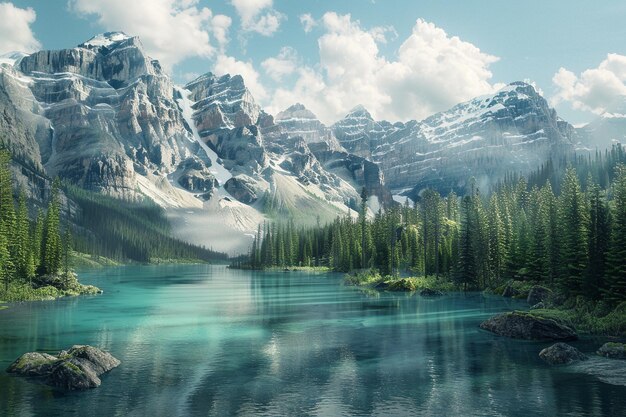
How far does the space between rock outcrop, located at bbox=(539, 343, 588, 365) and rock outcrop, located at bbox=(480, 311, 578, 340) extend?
8.12 m

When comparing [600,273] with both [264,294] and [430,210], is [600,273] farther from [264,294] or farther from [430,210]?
[430,210]

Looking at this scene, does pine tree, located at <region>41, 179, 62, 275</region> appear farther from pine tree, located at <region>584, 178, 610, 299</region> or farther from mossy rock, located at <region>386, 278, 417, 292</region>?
pine tree, located at <region>584, 178, 610, 299</region>

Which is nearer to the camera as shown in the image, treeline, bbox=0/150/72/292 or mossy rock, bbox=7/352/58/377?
mossy rock, bbox=7/352/58/377

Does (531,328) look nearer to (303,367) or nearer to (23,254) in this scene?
(303,367)

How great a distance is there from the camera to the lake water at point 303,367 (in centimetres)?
2825

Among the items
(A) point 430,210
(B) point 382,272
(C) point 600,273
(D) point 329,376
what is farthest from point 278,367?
(A) point 430,210

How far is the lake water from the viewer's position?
92.7 ft

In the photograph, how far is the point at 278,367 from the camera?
3794 cm

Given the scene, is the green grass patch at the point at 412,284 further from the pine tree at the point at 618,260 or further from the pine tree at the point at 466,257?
the pine tree at the point at 618,260

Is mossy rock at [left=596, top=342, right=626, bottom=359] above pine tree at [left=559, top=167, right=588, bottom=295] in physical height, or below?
below

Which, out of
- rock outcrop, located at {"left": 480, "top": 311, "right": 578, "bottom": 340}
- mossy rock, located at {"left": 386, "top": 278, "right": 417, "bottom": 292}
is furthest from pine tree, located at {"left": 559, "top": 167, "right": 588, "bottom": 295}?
mossy rock, located at {"left": 386, "top": 278, "right": 417, "bottom": 292}

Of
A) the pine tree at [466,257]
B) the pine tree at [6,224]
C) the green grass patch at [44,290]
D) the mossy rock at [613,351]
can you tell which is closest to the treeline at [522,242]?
the pine tree at [466,257]

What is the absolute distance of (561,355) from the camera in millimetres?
38875

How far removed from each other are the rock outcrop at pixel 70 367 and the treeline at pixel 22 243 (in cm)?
5337
